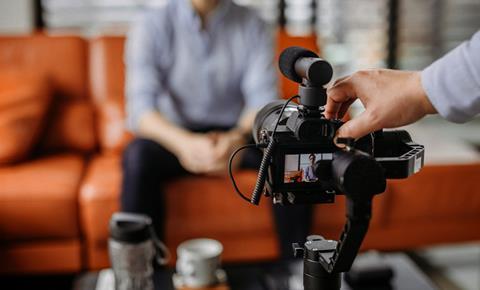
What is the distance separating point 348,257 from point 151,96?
4.81 feet

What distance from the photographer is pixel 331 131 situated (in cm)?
70

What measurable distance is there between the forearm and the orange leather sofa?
5.1 inches

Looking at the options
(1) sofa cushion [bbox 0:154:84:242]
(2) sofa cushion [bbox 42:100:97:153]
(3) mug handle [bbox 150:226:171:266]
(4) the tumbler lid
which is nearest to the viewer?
(4) the tumbler lid

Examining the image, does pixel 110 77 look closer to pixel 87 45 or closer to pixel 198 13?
pixel 87 45

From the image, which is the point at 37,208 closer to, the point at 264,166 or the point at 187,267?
the point at 187,267

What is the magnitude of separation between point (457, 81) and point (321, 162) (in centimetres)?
21

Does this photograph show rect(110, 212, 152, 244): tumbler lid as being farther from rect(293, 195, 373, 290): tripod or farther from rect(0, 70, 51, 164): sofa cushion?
rect(0, 70, 51, 164): sofa cushion

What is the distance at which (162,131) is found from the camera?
6.51 feet

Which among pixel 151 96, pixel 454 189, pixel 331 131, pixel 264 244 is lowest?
pixel 264 244

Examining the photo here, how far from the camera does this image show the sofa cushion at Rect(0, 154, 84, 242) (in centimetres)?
187

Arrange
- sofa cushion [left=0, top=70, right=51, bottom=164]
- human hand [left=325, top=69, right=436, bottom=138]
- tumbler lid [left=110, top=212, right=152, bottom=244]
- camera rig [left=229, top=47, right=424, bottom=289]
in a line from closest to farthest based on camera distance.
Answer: camera rig [left=229, top=47, right=424, bottom=289]
human hand [left=325, top=69, right=436, bottom=138]
tumbler lid [left=110, top=212, right=152, bottom=244]
sofa cushion [left=0, top=70, right=51, bottom=164]

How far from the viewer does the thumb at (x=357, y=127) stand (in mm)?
705

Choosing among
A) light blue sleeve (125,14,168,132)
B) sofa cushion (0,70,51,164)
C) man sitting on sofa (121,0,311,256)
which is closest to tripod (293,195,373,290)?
man sitting on sofa (121,0,311,256)

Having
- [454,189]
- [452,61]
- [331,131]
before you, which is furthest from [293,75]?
[454,189]
